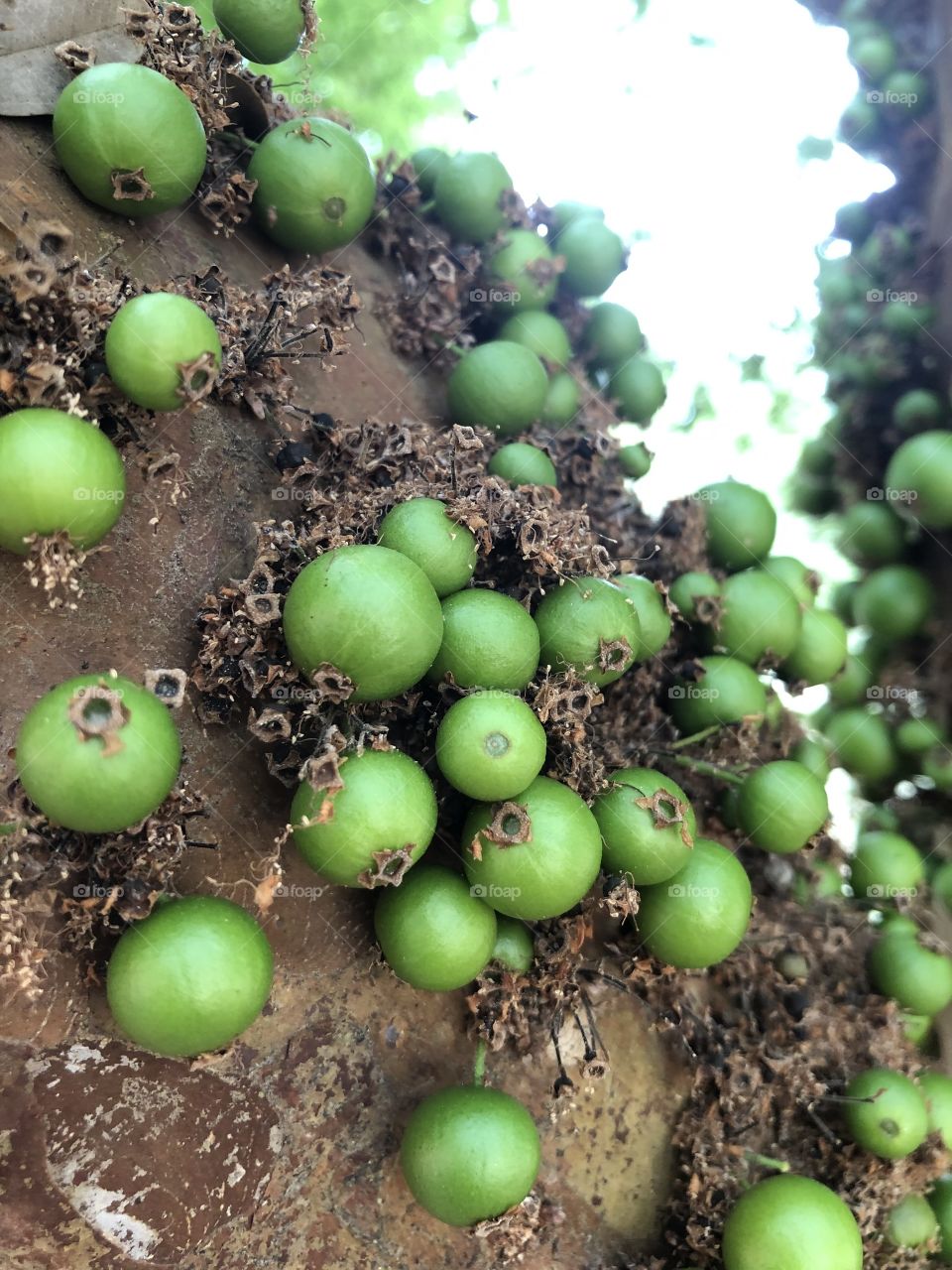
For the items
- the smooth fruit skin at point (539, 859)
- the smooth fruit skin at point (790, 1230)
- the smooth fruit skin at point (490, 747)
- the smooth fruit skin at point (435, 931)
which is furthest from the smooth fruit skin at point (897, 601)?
the smooth fruit skin at point (435, 931)

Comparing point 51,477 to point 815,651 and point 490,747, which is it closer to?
point 490,747

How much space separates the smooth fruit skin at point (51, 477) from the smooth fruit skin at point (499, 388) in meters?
1.84

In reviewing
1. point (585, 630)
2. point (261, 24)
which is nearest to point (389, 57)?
point (261, 24)

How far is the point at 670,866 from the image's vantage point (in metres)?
3.22

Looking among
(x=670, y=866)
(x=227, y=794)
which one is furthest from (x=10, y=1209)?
(x=670, y=866)

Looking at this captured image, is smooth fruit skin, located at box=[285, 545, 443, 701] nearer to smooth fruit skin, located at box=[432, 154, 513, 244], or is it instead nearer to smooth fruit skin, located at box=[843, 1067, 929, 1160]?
smooth fruit skin, located at box=[432, 154, 513, 244]

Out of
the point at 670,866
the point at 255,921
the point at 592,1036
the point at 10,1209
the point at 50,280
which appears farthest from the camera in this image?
the point at 592,1036

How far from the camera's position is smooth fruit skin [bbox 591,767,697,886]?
10.4 ft

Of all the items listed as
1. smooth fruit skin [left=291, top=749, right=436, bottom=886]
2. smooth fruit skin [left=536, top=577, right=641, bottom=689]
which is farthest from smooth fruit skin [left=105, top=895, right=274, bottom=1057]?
smooth fruit skin [left=536, top=577, right=641, bottom=689]

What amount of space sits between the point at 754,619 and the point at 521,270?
2178 millimetres

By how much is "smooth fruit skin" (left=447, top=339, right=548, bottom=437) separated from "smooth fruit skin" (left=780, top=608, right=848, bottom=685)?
71.2 inches

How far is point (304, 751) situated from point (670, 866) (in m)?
1.37

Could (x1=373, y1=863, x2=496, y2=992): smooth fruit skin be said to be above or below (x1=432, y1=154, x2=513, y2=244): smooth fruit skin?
below

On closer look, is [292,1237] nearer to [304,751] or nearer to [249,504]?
[304,751]
